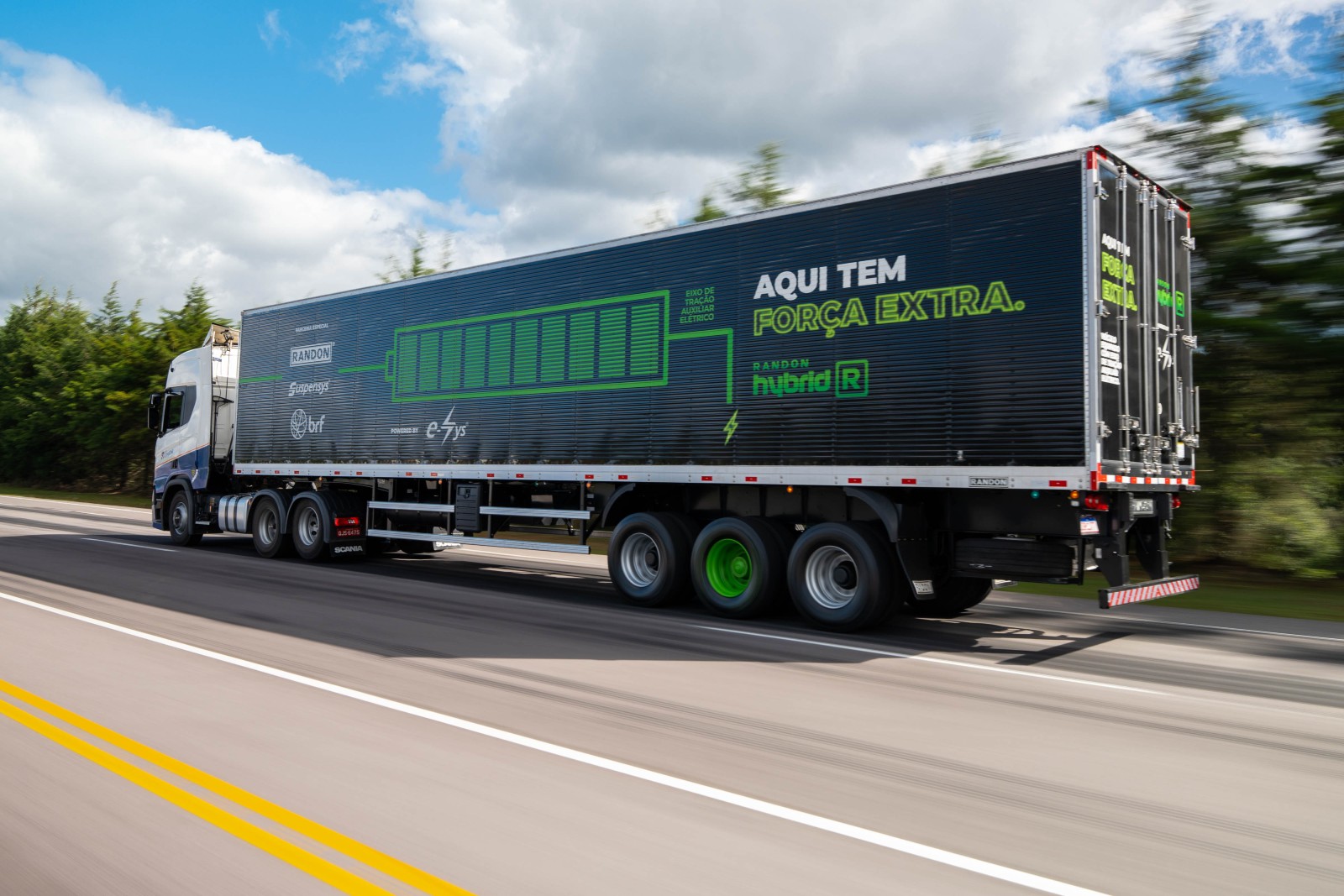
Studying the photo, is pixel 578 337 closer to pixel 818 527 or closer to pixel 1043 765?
pixel 818 527

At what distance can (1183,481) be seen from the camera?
9.91 metres

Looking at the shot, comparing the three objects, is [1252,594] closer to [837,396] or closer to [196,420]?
[837,396]

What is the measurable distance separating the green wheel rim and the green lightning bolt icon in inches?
44.1

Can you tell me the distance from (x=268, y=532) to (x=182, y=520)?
2.76 metres

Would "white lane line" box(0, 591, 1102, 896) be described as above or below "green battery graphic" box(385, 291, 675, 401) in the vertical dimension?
below

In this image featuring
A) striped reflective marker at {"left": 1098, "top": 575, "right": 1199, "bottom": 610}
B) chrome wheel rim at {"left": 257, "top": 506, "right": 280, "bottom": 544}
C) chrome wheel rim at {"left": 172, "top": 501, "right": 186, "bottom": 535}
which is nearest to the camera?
striped reflective marker at {"left": 1098, "top": 575, "right": 1199, "bottom": 610}

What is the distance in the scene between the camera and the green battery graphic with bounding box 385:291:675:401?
37.9ft

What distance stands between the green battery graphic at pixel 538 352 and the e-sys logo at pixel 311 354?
1776 millimetres

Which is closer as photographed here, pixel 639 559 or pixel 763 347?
pixel 763 347

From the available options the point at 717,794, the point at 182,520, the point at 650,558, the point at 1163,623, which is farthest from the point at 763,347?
the point at 182,520

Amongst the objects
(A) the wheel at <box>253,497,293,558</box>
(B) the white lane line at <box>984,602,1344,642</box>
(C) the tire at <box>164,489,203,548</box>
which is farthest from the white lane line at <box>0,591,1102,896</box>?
(C) the tire at <box>164,489,203,548</box>

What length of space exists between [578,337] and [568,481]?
186cm

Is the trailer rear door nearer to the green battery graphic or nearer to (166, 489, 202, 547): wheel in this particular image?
the green battery graphic

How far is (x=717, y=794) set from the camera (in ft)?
15.1
